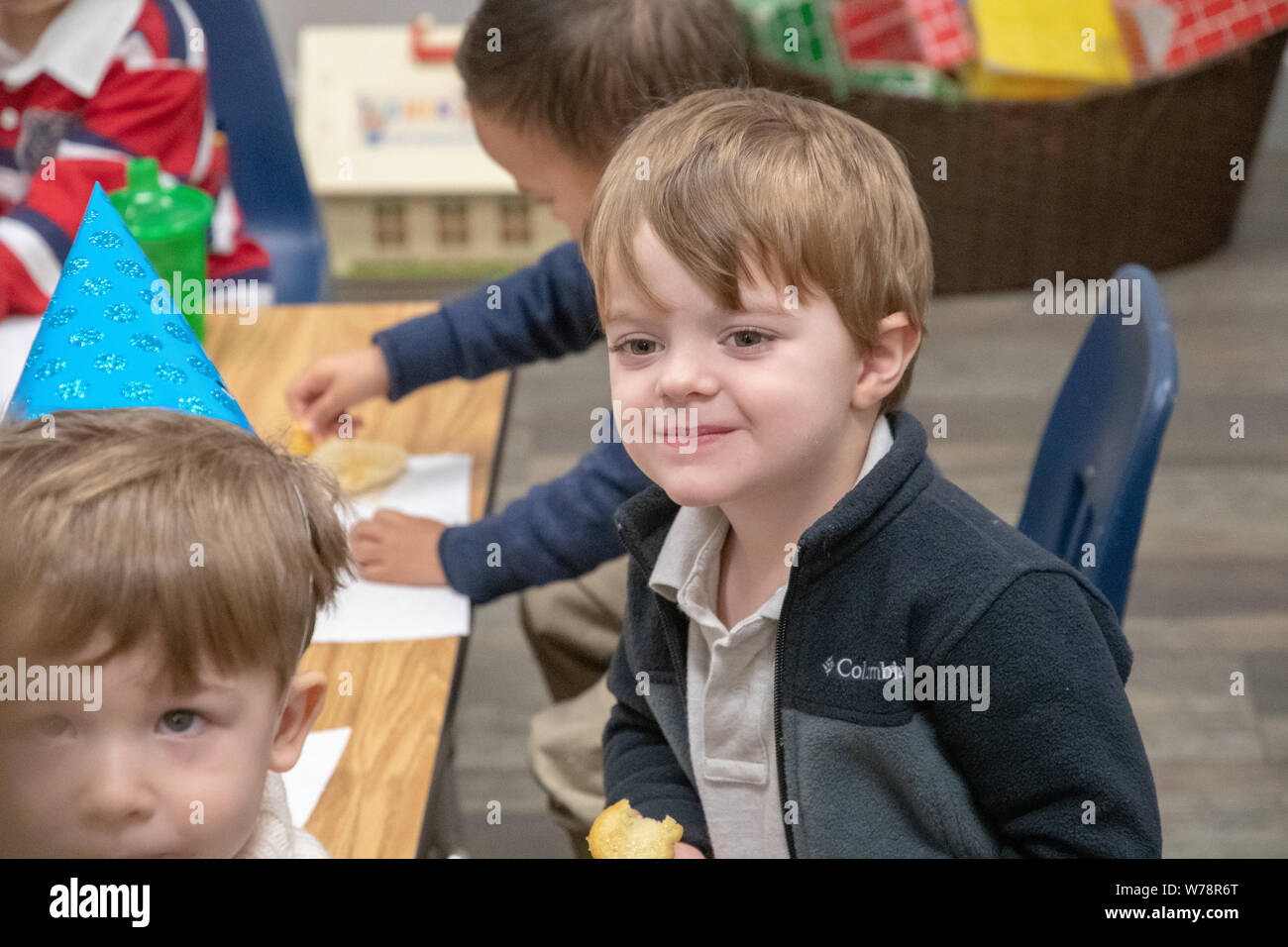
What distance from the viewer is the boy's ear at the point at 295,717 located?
2.54ft

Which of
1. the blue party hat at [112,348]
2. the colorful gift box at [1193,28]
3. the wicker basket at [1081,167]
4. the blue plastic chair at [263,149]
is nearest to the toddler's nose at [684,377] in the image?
the blue party hat at [112,348]

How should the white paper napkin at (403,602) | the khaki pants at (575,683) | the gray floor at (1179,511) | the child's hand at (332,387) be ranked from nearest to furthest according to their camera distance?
1. the white paper napkin at (403,602)
2. the khaki pants at (575,683)
3. the child's hand at (332,387)
4. the gray floor at (1179,511)

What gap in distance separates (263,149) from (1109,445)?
1.46 metres

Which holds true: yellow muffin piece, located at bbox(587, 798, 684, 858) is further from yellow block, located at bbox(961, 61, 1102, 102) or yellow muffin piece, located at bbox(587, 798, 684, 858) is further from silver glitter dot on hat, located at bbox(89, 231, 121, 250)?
yellow block, located at bbox(961, 61, 1102, 102)

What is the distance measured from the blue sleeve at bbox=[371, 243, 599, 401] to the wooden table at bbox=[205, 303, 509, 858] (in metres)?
0.05

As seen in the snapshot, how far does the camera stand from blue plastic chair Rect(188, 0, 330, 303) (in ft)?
6.68

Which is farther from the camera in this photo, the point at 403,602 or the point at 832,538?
the point at 403,602

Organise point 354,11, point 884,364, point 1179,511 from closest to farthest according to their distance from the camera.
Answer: point 884,364
point 1179,511
point 354,11

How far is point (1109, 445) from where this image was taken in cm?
113

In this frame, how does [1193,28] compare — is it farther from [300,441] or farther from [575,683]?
[300,441]

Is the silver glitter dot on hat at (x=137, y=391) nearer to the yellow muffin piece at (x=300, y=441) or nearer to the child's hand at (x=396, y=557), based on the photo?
the child's hand at (x=396, y=557)

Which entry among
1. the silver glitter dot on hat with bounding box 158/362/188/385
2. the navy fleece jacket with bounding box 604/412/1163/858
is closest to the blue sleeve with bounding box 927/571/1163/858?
the navy fleece jacket with bounding box 604/412/1163/858

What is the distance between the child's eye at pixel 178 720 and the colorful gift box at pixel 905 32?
274cm

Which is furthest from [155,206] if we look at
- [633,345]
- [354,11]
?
[354,11]
